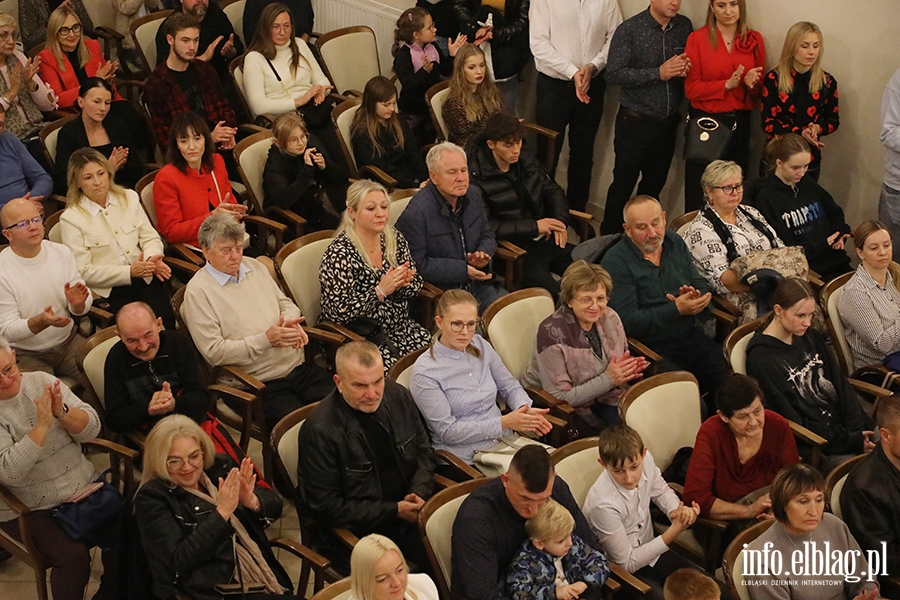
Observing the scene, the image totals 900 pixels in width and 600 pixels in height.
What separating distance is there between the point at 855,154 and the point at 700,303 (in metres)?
1.72

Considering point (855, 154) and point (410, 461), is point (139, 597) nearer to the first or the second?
point (410, 461)

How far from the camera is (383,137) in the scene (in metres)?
6.16

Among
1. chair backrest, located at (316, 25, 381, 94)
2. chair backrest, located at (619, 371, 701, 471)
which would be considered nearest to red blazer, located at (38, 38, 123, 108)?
chair backrest, located at (316, 25, 381, 94)

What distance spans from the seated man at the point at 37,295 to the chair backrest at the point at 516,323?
1.76 metres

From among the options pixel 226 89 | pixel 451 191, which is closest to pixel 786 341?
pixel 451 191

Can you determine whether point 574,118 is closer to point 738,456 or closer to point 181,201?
point 181,201

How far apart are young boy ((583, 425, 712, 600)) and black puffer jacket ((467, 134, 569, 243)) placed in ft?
6.25

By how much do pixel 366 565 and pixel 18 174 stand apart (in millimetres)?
3259

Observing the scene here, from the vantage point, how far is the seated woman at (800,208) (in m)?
5.51

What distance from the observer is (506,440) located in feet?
14.2

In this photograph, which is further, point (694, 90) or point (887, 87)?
point (694, 90)

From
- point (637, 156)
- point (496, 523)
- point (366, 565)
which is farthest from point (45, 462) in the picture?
point (637, 156)

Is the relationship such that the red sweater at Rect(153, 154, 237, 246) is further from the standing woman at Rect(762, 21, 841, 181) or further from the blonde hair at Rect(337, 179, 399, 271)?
the standing woman at Rect(762, 21, 841, 181)

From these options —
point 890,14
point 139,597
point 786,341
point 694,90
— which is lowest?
point 139,597
